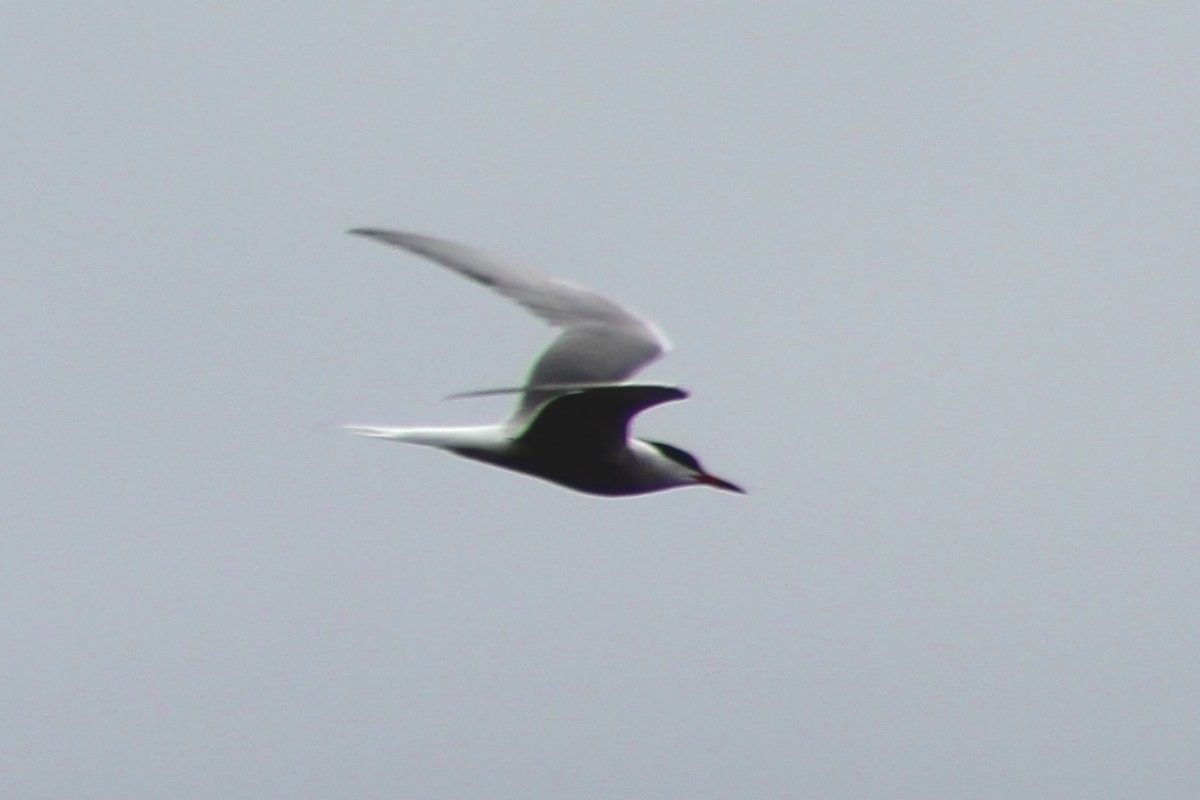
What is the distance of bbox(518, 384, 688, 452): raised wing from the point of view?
1361 cm

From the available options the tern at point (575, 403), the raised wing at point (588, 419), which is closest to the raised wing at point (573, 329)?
the tern at point (575, 403)

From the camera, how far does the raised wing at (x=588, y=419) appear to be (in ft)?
44.7

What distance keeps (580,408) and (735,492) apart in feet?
7.08

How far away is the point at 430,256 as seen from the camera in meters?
15.2

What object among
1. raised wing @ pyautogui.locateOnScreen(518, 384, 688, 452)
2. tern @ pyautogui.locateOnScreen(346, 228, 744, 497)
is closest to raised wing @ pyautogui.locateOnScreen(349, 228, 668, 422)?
tern @ pyautogui.locateOnScreen(346, 228, 744, 497)

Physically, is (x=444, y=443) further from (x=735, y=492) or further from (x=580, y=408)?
(x=735, y=492)

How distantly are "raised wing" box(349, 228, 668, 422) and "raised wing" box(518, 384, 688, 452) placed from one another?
123 cm

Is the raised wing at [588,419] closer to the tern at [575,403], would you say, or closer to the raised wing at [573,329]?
the tern at [575,403]

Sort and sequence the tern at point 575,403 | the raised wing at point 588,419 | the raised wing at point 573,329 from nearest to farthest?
the raised wing at point 588,419 → the tern at point 575,403 → the raised wing at point 573,329

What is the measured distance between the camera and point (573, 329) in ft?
55.1

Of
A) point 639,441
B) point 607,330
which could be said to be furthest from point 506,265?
point 639,441

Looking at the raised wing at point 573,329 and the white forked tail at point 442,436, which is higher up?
the raised wing at point 573,329

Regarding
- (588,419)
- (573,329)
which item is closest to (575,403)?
(588,419)

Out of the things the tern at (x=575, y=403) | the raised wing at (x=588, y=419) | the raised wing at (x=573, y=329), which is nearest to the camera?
the raised wing at (x=588, y=419)
